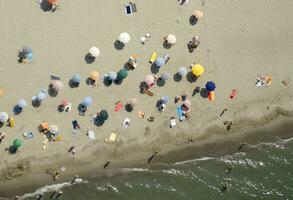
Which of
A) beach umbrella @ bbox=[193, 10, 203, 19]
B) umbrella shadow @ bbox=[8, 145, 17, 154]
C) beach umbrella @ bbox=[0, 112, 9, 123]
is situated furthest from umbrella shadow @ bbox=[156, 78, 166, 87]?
umbrella shadow @ bbox=[8, 145, 17, 154]

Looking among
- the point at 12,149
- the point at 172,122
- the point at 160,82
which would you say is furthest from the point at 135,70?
the point at 12,149

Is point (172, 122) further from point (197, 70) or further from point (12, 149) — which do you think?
point (12, 149)

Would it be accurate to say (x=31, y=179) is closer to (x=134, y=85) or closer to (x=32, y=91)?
(x=32, y=91)

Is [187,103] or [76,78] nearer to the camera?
[76,78]

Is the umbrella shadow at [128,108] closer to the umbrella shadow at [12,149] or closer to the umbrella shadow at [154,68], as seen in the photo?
the umbrella shadow at [154,68]

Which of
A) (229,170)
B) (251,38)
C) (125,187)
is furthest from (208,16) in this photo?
(125,187)

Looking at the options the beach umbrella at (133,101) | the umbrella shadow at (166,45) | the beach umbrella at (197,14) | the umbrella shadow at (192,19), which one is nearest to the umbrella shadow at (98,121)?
the beach umbrella at (133,101)

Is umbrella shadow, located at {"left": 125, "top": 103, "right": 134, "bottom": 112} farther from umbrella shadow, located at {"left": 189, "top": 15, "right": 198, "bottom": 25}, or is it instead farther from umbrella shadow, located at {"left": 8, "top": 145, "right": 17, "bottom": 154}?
umbrella shadow, located at {"left": 8, "top": 145, "right": 17, "bottom": 154}
